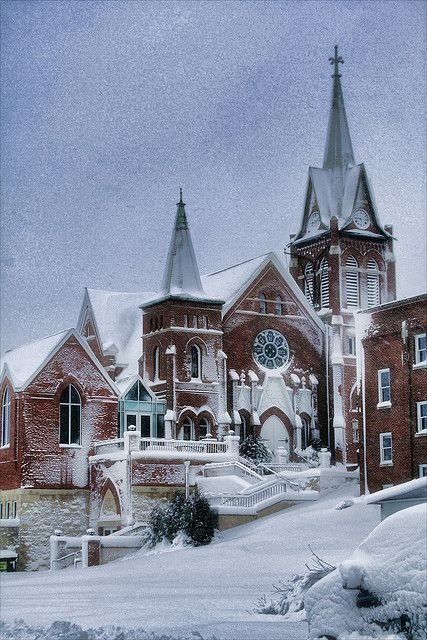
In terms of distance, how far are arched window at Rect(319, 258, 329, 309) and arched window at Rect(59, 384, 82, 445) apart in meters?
4.45

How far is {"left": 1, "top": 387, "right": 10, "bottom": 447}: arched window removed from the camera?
21656 millimetres

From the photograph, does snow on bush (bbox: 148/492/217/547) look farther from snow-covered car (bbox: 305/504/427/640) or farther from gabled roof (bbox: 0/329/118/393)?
snow-covered car (bbox: 305/504/427/640)

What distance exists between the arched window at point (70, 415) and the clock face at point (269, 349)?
499cm

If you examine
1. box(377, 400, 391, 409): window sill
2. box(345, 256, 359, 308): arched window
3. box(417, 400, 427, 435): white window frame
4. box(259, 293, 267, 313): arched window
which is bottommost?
box(417, 400, 427, 435): white window frame

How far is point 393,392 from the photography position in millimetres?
12906

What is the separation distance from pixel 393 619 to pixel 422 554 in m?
0.65

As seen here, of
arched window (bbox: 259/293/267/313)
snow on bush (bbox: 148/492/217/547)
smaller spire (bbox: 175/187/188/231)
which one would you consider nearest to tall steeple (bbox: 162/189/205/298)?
smaller spire (bbox: 175/187/188/231)

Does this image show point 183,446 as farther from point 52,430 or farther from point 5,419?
point 5,419

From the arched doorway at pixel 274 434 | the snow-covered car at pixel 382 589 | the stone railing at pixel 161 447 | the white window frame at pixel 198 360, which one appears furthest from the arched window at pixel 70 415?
the snow-covered car at pixel 382 589

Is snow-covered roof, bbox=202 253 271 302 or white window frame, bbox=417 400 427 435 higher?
snow-covered roof, bbox=202 253 271 302

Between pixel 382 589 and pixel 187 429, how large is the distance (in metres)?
14.8

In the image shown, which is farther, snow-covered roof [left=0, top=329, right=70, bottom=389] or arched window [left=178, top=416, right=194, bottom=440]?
arched window [left=178, top=416, right=194, bottom=440]

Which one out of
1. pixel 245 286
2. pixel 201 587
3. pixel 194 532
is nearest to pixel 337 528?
pixel 201 587

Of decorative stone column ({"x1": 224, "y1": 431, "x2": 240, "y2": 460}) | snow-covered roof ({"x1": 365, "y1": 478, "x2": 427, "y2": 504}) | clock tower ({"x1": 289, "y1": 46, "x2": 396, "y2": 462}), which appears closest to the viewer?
snow-covered roof ({"x1": 365, "y1": 478, "x2": 427, "y2": 504})
